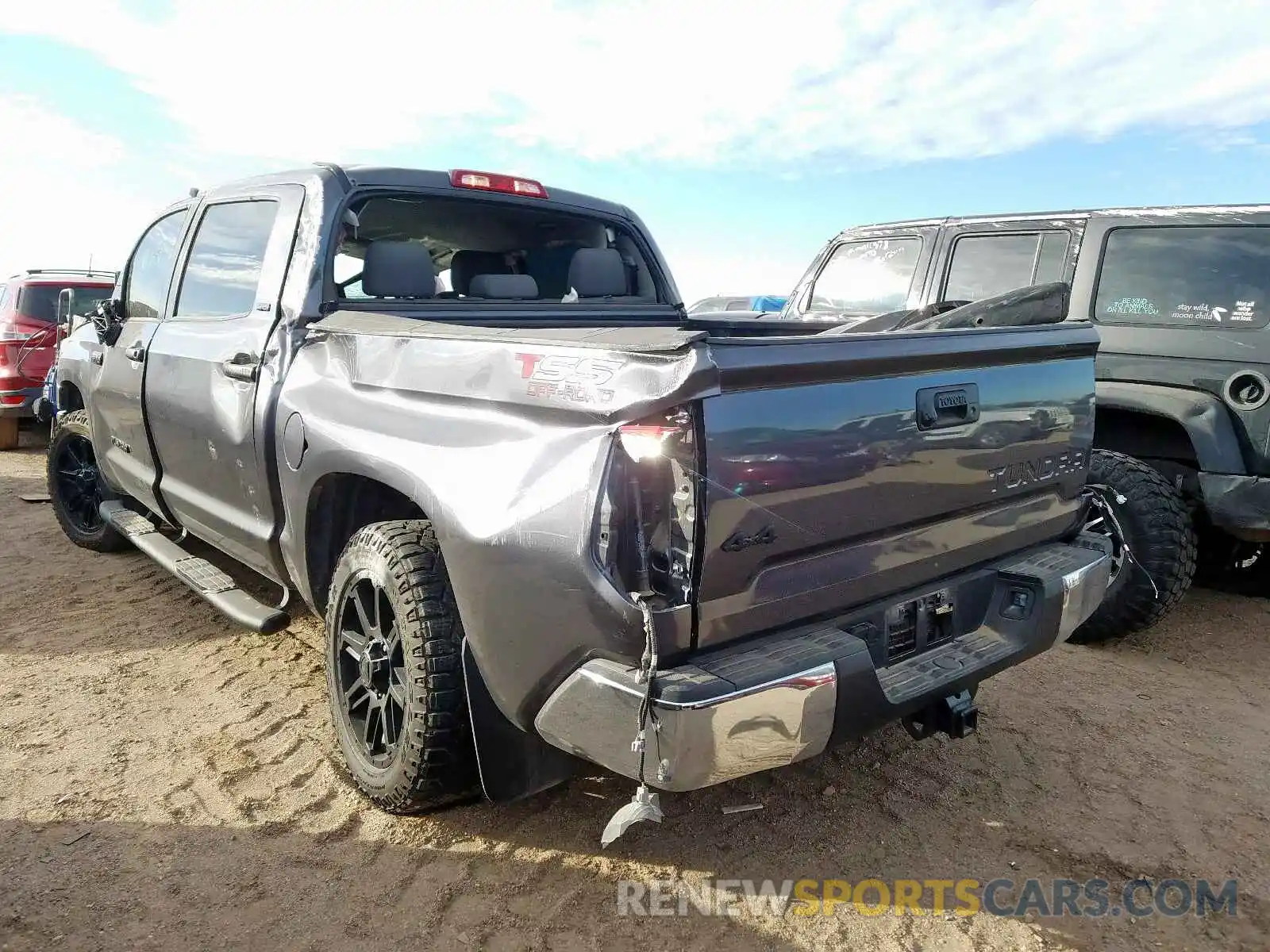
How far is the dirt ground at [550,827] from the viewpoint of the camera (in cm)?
227

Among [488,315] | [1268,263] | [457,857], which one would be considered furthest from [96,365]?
[1268,263]

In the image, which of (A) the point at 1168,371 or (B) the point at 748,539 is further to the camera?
(A) the point at 1168,371

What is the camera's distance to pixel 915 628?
2.44 meters

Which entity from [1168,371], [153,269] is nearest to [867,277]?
[1168,371]

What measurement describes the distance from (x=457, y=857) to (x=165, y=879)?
78 cm

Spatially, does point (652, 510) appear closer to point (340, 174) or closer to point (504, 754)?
Result: point (504, 754)

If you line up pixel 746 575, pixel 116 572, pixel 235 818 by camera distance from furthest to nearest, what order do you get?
pixel 116 572 < pixel 235 818 < pixel 746 575

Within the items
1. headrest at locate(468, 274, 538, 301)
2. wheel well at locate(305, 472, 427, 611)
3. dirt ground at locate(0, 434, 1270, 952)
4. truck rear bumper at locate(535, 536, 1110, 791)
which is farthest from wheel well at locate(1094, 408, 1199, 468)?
wheel well at locate(305, 472, 427, 611)

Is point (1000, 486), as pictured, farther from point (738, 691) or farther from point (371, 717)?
point (371, 717)

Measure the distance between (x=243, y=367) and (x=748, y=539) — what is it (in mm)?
2067

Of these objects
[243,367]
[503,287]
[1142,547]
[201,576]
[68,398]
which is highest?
[503,287]

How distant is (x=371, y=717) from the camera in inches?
108

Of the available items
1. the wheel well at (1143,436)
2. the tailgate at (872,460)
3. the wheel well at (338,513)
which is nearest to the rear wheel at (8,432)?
the wheel well at (338,513)

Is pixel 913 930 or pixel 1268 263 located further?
pixel 1268 263
